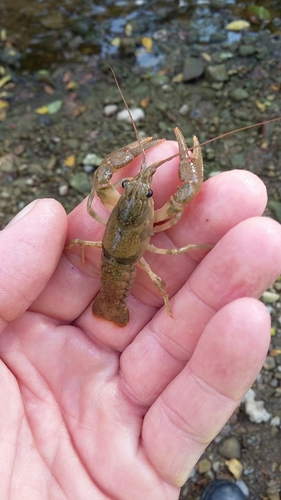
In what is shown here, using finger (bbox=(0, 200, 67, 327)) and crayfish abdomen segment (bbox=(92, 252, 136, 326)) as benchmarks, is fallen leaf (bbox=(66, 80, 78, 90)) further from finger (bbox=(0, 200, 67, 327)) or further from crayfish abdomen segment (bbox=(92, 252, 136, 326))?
crayfish abdomen segment (bbox=(92, 252, 136, 326))

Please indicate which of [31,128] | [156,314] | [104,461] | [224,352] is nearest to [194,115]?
[31,128]

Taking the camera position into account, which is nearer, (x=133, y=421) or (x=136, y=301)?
(x=133, y=421)

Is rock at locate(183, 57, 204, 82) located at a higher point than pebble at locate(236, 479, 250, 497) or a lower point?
higher

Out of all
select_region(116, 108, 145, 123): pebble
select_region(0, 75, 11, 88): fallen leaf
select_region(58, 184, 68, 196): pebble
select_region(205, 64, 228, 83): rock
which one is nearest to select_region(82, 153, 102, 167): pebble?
select_region(58, 184, 68, 196): pebble

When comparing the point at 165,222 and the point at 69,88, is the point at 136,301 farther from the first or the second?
the point at 69,88

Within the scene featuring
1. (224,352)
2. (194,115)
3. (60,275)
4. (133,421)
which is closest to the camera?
(224,352)

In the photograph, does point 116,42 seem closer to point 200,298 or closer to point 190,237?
point 190,237

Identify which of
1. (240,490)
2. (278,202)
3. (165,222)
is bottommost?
(240,490)
